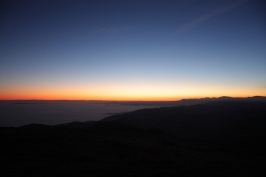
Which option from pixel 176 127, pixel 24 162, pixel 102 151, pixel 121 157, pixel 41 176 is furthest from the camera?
pixel 176 127

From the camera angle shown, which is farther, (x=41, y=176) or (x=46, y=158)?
(x=46, y=158)

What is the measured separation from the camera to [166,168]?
33.2ft

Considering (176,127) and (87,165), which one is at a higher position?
(87,165)

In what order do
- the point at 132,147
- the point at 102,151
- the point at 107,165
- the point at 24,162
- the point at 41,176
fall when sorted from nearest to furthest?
the point at 41,176
the point at 24,162
the point at 107,165
the point at 102,151
the point at 132,147

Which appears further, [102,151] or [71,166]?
[102,151]

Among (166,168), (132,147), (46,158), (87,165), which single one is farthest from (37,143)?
(166,168)

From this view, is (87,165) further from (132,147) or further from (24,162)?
(132,147)

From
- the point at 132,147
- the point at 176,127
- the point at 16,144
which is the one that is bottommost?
the point at 176,127

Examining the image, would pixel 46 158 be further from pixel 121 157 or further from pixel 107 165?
pixel 121 157

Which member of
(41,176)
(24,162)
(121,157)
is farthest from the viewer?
(121,157)

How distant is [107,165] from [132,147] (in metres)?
5.23

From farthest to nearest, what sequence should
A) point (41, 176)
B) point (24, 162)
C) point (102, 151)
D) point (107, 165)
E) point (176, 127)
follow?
point (176, 127) → point (102, 151) → point (107, 165) → point (24, 162) → point (41, 176)

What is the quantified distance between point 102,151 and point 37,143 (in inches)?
209

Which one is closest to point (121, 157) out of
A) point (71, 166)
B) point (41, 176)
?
point (71, 166)
